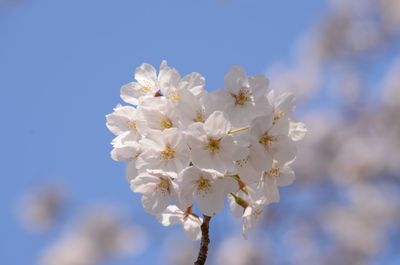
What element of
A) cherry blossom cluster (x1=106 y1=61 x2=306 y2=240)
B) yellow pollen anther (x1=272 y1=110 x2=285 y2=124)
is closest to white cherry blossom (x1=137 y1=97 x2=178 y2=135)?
cherry blossom cluster (x1=106 y1=61 x2=306 y2=240)

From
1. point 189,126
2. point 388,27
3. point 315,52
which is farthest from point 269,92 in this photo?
point 315,52

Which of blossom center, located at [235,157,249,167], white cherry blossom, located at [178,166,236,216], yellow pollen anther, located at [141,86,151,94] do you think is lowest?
white cherry blossom, located at [178,166,236,216]

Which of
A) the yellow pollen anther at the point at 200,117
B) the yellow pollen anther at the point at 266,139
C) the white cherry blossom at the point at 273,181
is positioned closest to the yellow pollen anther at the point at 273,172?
the white cherry blossom at the point at 273,181

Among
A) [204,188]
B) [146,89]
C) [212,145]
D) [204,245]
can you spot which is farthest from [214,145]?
[146,89]

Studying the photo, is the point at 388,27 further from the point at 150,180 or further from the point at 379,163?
the point at 150,180

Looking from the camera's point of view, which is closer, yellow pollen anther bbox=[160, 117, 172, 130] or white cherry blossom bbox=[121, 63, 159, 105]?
yellow pollen anther bbox=[160, 117, 172, 130]

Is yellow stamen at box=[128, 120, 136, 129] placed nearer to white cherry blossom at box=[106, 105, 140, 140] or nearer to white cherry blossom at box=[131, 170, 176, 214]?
white cherry blossom at box=[106, 105, 140, 140]
